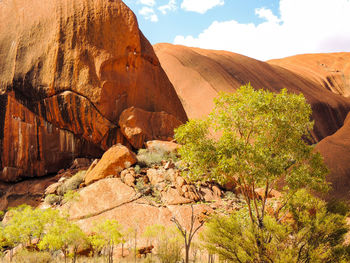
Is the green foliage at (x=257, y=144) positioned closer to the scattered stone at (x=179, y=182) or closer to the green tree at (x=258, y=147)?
the green tree at (x=258, y=147)

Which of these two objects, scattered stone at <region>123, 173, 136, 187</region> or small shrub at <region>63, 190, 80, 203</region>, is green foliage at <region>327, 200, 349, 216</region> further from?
small shrub at <region>63, 190, 80, 203</region>

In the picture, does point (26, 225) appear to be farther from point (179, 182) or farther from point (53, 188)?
point (179, 182)

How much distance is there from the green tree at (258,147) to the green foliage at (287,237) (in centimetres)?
15

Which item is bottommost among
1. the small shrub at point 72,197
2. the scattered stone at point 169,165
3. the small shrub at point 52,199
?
the small shrub at point 52,199

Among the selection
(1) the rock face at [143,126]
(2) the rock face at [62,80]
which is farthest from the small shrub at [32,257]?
(1) the rock face at [143,126]

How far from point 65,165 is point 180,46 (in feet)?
85.6

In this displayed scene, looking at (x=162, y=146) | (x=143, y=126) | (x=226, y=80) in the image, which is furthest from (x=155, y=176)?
(x=226, y=80)

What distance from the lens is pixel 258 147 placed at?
6.27 metres

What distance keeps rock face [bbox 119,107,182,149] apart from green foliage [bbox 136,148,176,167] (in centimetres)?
82

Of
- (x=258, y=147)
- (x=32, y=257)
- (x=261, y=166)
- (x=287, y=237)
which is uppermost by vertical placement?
(x=258, y=147)

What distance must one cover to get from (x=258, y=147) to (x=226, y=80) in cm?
2449

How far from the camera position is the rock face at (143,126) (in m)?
12.8

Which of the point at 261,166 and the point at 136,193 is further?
the point at 136,193

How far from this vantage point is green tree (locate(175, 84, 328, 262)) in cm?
602
